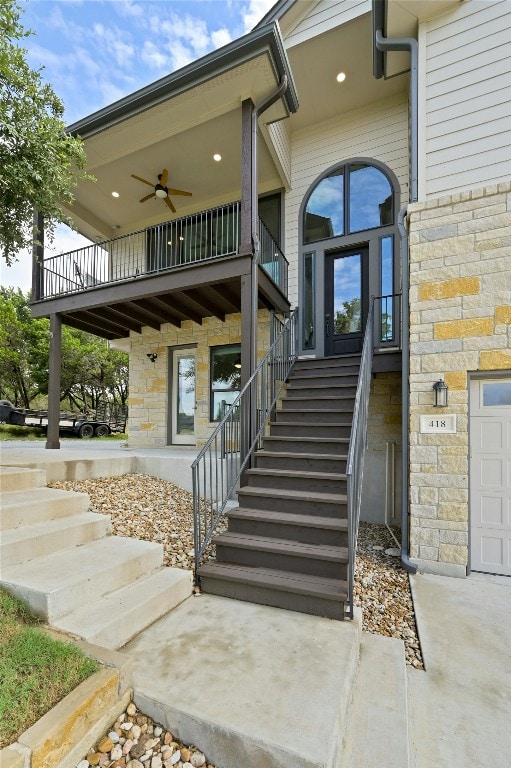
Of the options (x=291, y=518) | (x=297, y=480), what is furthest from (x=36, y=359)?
(x=291, y=518)

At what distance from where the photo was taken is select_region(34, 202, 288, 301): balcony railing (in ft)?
19.5

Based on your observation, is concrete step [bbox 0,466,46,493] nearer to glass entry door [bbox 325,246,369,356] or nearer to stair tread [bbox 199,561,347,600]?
stair tread [bbox 199,561,347,600]

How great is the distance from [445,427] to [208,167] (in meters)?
5.91

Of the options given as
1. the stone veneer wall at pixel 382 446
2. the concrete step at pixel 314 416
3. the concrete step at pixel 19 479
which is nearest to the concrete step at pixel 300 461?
the concrete step at pixel 314 416

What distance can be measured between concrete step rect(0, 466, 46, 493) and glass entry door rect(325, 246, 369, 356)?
454cm

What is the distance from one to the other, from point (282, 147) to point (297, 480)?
18.5 ft

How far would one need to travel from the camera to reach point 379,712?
183cm

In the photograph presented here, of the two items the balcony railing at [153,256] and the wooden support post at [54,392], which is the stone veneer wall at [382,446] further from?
the wooden support post at [54,392]

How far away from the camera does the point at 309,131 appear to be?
6.46m

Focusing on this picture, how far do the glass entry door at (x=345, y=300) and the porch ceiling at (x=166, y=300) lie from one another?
2.82 feet

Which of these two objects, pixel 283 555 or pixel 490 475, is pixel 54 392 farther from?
pixel 490 475

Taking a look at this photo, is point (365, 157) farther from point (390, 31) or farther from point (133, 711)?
point (133, 711)

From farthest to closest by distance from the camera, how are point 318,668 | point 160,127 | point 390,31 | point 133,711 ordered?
point 160,127 < point 390,31 < point 318,668 < point 133,711

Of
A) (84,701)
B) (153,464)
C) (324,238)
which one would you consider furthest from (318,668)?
(324,238)
